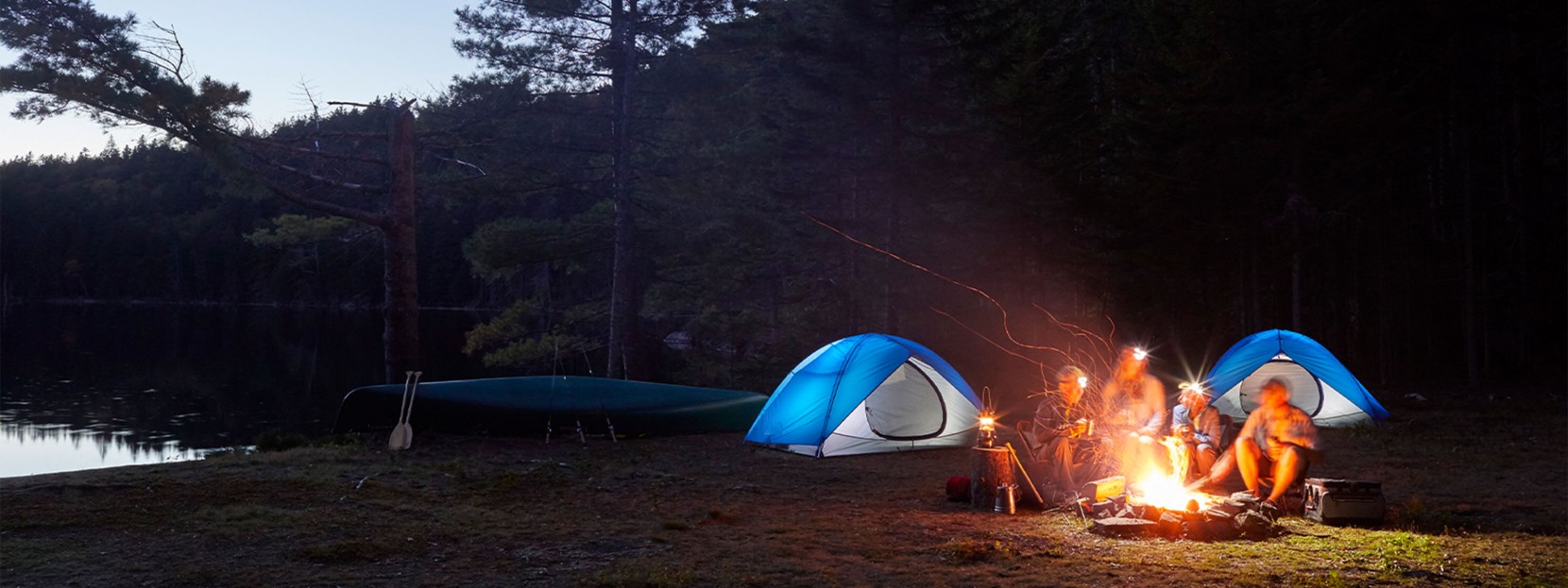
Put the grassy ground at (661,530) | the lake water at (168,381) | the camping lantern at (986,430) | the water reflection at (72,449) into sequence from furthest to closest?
the lake water at (168,381) < the water reflection at (72,449) < the camping lantern at (986,430) < the grassy ground at (661,530)

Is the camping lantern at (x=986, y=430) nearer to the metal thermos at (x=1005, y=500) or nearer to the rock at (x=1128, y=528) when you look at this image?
the metal thermos at (x=1005, y=500)

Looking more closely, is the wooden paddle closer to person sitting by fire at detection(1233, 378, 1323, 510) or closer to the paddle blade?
the paddle blade

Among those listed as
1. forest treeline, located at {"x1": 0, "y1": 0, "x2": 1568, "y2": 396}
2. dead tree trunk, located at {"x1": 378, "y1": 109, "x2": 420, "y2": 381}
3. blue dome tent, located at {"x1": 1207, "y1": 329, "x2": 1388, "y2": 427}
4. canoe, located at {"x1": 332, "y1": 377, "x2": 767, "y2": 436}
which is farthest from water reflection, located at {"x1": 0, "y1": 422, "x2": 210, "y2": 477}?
blue dome tent, located at {"x1": 1207, "y1": 329, "x2": 1388, "y2": 427}

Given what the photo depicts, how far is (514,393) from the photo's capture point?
12.5 meters

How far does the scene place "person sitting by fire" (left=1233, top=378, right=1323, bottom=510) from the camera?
773cm

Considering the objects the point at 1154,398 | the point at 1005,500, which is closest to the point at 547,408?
the point at 1005,500

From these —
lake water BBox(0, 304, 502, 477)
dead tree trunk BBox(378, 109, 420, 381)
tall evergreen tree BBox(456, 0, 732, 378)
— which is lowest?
lake water BBox(0, 304, 502, 477)

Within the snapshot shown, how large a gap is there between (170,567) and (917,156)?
51.6 feet

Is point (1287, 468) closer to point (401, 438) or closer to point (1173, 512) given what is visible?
point (1173, 512)

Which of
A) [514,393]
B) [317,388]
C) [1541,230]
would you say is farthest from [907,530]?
[317,388]

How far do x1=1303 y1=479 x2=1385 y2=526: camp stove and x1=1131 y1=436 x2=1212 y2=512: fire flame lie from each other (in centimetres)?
74

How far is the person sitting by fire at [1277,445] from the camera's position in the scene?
25.4 ft

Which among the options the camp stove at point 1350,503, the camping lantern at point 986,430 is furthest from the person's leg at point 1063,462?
the camp stove at point 1350,503

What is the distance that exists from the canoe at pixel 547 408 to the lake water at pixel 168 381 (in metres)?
2.33
